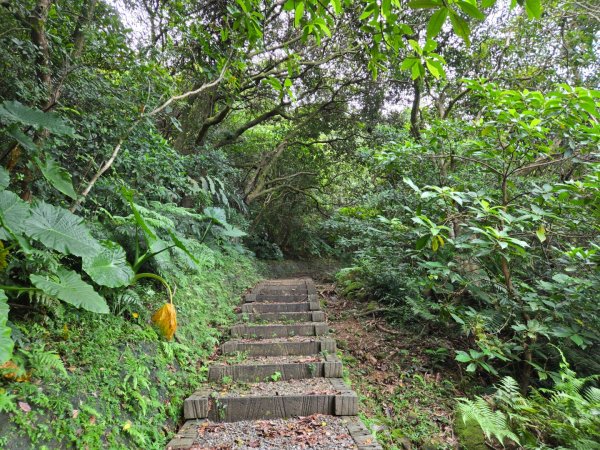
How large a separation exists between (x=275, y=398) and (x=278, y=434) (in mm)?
285

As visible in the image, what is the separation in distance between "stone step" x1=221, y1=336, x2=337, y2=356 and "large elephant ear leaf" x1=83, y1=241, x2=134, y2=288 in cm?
144

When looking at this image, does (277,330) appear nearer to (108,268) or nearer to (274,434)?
(274,434)

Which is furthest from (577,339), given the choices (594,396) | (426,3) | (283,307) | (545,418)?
(283,307)

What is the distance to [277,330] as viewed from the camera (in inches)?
158

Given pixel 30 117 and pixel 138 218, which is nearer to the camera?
pixel 30 117

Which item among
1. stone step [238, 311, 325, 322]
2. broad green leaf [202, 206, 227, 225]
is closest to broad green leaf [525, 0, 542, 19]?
stone step [238, 311, 325, 322]

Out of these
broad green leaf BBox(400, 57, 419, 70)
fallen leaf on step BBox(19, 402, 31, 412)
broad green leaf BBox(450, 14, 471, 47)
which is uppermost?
broad green leaf BBox(400, 57, 419, 70)

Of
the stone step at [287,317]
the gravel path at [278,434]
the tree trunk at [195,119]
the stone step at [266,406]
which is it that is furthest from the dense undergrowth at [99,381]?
the tree trunk at [195,119]

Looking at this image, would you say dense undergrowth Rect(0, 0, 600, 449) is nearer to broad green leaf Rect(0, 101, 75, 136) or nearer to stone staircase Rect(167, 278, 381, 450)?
broad green leaf Rect(0, 101, 75, 136)

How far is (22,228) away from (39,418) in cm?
106

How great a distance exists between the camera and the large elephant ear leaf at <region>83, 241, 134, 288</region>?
91.8 inches

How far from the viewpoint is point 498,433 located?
7.59 feet

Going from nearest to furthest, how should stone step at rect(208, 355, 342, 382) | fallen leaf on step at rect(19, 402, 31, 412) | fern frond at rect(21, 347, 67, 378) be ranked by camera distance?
fallen leaf on step at rect(19, 402, 31, 412)
fern frond at rect(21, 347, 67, 378)
stone step at rect(208, 355, 342, 382)

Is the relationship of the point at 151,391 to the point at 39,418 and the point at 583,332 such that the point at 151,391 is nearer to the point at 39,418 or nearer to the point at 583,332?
the point at 39,418
